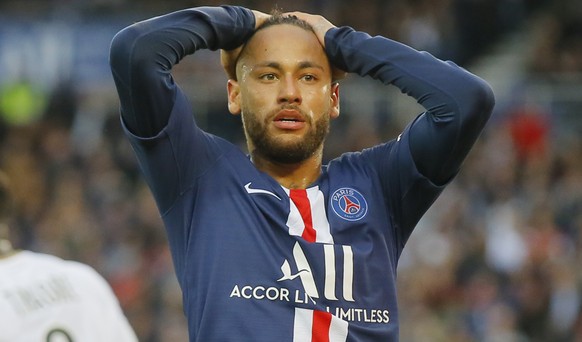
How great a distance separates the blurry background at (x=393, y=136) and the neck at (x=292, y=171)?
6.36 m

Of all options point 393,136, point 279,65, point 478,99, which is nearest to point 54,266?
point 279,65

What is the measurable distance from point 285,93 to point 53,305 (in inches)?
59.2

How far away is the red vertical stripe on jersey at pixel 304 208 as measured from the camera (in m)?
4.10

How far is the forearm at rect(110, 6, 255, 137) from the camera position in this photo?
13.1 feet

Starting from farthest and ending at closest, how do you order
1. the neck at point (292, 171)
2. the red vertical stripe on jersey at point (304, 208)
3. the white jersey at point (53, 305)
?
the white jersey at point (53, 305) < the neck at point (292, 171) < the red vertical stripe on jersey at point (304, 208)

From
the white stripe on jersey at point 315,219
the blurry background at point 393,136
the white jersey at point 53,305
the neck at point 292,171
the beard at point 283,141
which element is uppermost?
the beard at point 283,141

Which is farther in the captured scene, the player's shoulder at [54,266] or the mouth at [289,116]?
the player's shoulder at [54,266]

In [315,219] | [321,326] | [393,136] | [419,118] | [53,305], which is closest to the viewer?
[321,326]

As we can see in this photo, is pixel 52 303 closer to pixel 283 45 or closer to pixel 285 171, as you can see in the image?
pixel 285 171

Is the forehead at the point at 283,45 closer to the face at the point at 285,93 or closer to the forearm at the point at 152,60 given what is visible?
the face at the point at 285,93

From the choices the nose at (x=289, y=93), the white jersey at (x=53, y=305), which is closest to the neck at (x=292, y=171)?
the nose at (x=289, y=93)

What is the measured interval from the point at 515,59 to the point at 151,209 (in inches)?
200

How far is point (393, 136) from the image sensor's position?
41.7 ft

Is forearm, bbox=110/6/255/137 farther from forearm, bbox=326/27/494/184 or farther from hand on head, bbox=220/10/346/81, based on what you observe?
forearm, bbox=326/27/494/184
